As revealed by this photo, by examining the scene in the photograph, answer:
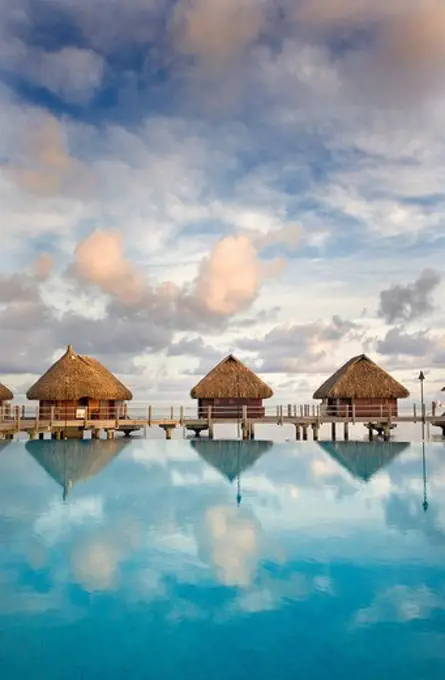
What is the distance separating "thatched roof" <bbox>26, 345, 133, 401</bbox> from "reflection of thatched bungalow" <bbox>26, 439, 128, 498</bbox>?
9.00 ft

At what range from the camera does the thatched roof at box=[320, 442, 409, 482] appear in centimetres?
2370

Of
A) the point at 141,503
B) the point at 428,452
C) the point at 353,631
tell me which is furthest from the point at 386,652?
the point at 428,452

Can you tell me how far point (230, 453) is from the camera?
94.8 ft

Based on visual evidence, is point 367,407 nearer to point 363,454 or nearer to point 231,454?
point 363,454

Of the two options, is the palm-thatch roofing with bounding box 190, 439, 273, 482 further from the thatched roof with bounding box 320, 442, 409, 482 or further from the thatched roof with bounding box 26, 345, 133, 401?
the thatched roof with bounding box 26, 345, 133, 401

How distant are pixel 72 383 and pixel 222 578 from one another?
2474cm

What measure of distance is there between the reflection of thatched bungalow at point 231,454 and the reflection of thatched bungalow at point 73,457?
4.59 m

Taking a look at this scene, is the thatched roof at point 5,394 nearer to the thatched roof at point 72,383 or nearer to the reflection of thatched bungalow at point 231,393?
the thatched roof at point 72,383

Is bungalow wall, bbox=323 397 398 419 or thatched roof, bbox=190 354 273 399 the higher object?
thatched roof, bbox=190 354 273 399

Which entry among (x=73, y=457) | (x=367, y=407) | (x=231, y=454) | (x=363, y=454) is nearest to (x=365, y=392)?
(x=367, y=407)

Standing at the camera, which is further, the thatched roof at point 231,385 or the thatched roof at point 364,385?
the thatched roof at point 231,385

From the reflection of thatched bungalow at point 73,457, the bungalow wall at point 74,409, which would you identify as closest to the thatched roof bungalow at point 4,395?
the bungalow wall at point 74,409

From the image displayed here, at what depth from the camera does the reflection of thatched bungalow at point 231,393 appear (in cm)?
3484

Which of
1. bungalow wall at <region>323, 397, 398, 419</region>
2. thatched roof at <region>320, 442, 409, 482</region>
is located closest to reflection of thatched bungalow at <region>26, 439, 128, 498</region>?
thatched roof at <region>320, 442, 409, 482</region>
